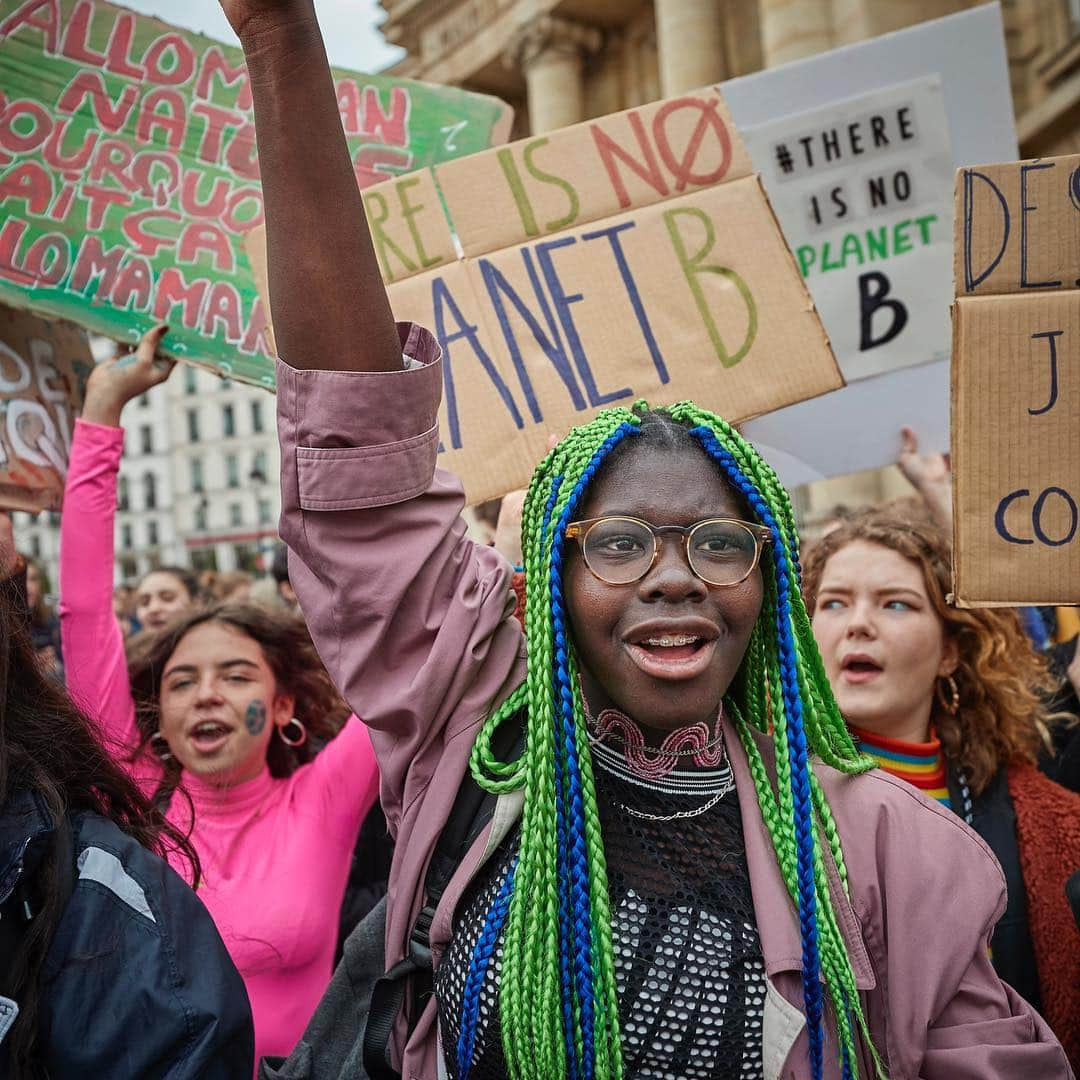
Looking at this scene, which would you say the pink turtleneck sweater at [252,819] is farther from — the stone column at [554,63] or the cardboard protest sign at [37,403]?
the stone column at [554,63]

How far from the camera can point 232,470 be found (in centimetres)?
6800

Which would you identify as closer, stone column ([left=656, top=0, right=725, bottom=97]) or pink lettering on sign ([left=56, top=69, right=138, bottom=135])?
pink lettering on sign ([left=56, top=69, right=138, bottom=135])

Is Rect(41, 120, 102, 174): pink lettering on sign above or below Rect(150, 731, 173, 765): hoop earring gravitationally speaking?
above

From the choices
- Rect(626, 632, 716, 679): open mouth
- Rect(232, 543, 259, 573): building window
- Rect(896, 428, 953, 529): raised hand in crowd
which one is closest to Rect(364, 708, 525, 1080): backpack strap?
Rect(626, 632, 716, 679): open mouth

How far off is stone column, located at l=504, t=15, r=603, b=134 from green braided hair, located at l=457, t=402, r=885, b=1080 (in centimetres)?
1911

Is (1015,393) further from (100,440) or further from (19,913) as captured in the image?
(100,440)

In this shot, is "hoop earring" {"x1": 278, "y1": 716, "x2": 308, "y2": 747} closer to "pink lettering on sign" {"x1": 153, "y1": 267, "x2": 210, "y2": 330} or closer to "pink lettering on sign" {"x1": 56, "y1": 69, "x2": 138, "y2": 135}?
"pink lettering on sign" {"x1": 153, "y1": 267, "x2": 210, "y2": 330}

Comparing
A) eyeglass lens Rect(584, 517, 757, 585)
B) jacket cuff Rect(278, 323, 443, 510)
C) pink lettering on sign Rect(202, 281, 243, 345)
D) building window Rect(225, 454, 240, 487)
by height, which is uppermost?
building window Rect(225, 454, 240, 487)

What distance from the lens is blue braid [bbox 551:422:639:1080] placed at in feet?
4.66

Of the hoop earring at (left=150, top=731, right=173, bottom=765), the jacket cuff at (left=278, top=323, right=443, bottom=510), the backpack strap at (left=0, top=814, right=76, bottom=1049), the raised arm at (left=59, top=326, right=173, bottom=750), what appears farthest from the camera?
the hoop earring at (left=150, top=731, right=173, bottom=765)

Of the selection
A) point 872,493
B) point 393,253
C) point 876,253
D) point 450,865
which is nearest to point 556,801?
point 450,865

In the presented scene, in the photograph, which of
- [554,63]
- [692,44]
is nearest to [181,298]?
[692,44]

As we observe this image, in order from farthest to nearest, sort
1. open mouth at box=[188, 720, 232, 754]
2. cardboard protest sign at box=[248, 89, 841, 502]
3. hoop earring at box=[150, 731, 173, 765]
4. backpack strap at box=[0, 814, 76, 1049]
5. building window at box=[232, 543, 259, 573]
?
building window at box=[232, 543, 259, 573] < hoop earring at box=[150, 731, 173, 765] < open mouth at box=[188, 720, 232, 754] < cardboard protest sign at box=[248, 89, 841, 502] < backpack strap at box=[0, 814, 76, 1049]

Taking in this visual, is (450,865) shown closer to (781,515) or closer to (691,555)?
(691,555)
